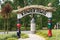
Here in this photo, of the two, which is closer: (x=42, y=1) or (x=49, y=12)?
(x=49, y=12)

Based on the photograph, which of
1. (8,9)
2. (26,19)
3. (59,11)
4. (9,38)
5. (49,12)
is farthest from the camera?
(59,11)

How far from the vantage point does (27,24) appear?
131 ft

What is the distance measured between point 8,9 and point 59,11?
17.0m

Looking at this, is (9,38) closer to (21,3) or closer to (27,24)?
(27,24)

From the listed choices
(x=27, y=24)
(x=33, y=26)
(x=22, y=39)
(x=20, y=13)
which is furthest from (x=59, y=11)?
(x=22, y=39)

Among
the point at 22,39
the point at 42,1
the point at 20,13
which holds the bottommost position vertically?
the point at 22,39

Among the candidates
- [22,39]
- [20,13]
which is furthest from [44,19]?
[22,39]

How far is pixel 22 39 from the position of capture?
71.8 ft

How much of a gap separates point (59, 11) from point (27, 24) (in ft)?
19.1

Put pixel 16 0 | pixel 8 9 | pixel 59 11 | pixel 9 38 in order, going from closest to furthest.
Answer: pixel 9 38
pixel 8 9
pixel 59 11
pixel 16 0

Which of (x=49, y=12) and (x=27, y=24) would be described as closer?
(x=49, y=12)

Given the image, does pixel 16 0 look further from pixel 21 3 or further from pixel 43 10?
pixel 43 10

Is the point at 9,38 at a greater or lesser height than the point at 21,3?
lesser

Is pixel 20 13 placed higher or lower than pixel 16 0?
lower
